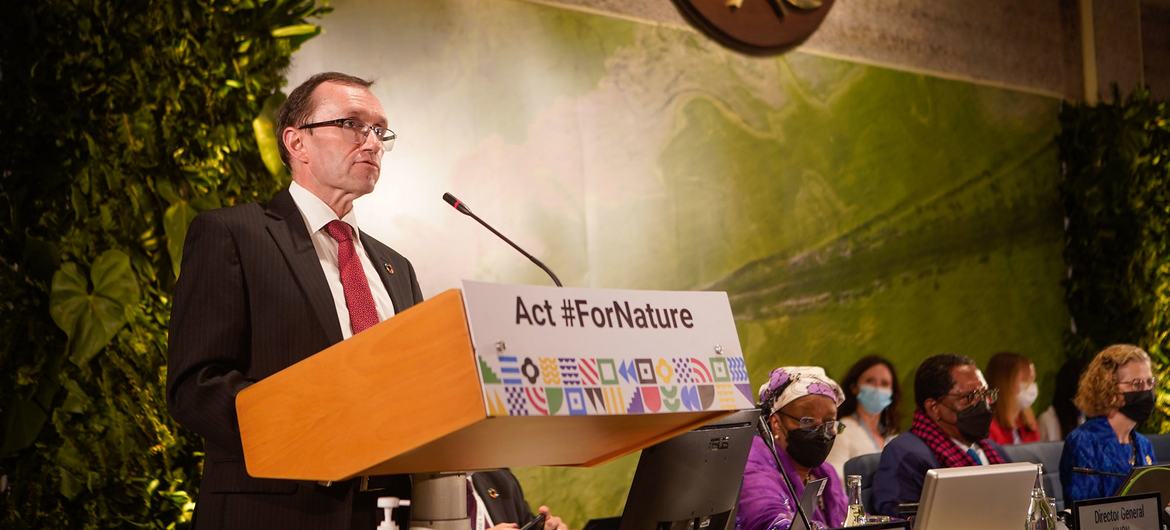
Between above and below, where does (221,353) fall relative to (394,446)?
above

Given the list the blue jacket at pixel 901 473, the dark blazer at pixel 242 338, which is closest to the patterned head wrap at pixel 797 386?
the blue jacket at pixel 901 473

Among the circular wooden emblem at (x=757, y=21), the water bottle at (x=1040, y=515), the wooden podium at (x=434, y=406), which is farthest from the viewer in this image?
the circular wooden emblem at (x=757, y=21)

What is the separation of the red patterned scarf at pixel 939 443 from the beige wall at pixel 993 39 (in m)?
2.63

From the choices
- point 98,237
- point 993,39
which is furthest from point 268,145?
point 993,39

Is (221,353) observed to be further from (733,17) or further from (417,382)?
(733,17)

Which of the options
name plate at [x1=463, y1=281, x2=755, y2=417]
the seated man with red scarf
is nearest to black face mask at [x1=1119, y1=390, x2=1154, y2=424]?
the seated man with red scarf

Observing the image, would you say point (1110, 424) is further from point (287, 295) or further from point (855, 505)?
point (287, 295)

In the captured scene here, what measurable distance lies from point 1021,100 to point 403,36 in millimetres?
4407

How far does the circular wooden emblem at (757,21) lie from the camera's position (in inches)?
230

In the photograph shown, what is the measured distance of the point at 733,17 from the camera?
596cm

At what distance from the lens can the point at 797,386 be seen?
321 centimetres

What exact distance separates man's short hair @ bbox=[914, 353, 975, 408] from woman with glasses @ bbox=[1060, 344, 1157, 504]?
724 millimetres

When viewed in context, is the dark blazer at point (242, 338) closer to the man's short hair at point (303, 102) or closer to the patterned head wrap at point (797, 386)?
the man's short hair at point (303, 102)

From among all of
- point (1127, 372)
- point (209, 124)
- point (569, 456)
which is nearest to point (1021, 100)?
point (1127, 372)
